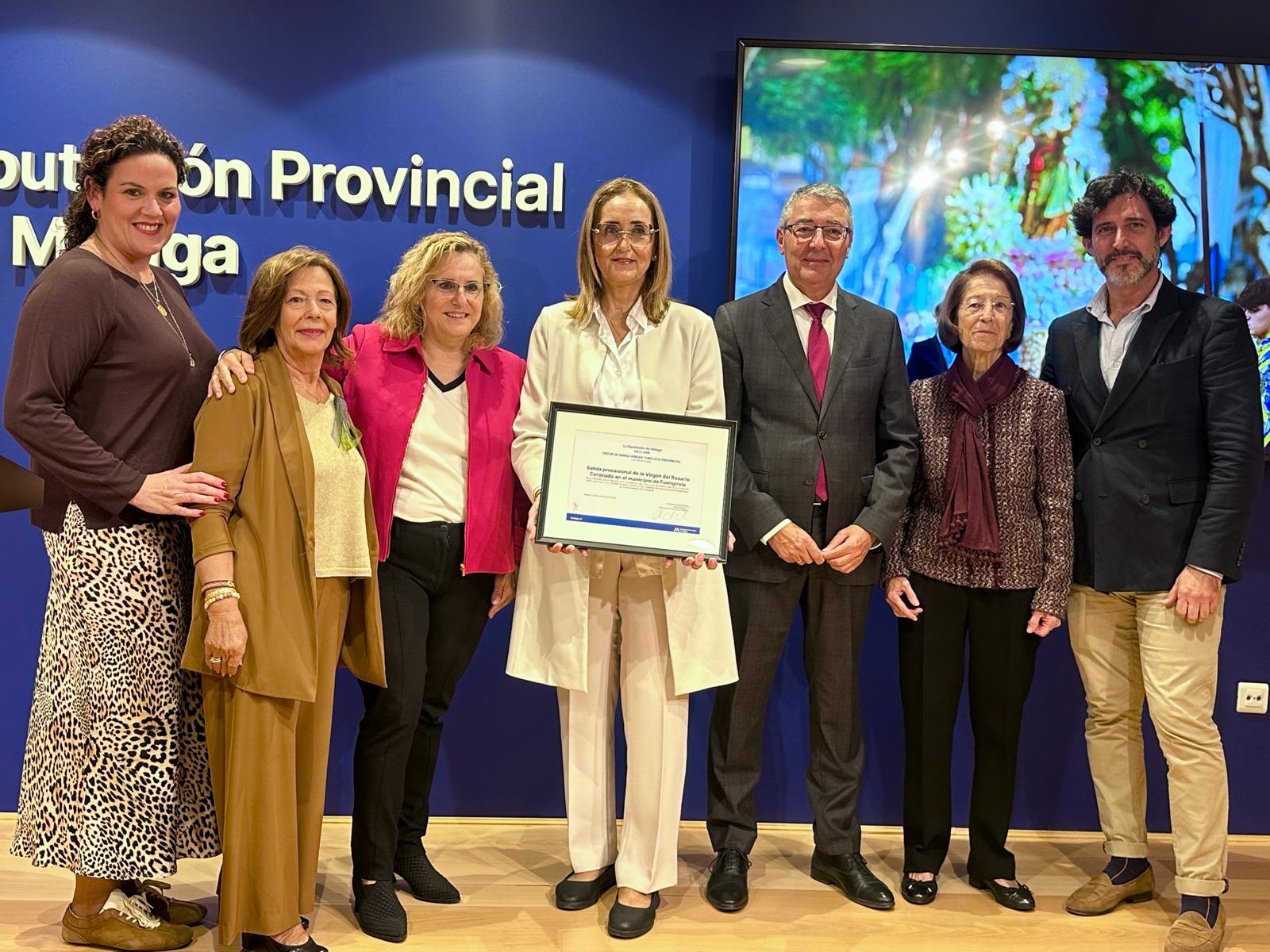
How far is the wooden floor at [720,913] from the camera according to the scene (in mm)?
3086

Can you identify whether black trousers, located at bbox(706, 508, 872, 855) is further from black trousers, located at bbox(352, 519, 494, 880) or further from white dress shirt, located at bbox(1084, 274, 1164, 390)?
white dress shirt, located at bbox(1084, 274, 1164, 390)

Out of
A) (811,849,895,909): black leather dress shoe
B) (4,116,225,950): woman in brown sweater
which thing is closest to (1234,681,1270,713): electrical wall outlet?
(811,849,895,909): black leather dress shoe

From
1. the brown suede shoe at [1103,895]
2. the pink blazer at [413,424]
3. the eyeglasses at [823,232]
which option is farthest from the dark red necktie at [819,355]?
the brown suede shoe at [1103,895]

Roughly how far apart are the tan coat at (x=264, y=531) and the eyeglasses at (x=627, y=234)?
3.18 ft

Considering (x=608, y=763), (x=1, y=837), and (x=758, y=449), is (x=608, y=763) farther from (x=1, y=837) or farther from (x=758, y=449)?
(x=1, y=837)

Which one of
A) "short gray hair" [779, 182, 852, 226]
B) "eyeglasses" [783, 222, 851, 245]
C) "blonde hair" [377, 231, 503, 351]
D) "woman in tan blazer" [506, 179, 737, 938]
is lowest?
"woman in tan blazer" [506, 179, 737, 938]

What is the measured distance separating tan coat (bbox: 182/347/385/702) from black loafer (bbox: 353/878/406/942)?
687 mm

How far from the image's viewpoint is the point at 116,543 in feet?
9.15

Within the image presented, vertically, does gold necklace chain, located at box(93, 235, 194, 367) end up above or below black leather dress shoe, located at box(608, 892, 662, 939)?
above

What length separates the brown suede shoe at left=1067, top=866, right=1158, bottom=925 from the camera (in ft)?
11.0

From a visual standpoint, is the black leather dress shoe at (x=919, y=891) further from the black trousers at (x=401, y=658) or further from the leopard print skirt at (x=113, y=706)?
the leopard print skirt at (x=113, y=706)

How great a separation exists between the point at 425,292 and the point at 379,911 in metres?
1.66

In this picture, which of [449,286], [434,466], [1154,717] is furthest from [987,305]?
[434,466]

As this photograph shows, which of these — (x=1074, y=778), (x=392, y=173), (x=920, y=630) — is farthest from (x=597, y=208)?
(x=1074, y=778)
